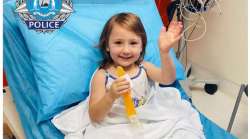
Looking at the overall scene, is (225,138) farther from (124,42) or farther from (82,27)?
(82,27)

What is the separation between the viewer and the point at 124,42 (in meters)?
1.26

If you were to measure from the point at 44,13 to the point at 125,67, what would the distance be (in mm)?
447

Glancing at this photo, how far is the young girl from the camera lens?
1188 millimetres

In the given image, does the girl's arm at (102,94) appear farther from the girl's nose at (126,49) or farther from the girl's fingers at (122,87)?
the girl's nose at (126,49)

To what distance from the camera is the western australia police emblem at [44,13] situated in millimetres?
1470

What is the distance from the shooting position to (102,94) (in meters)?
1.25

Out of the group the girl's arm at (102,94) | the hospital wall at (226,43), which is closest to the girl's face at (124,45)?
the girl's arm at (102,94)

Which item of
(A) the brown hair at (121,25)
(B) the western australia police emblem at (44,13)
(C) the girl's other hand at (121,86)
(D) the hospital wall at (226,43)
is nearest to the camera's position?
(C) the girl's other hand at (121,86)

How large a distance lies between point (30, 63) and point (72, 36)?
0.72 ft

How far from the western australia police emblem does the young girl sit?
Answer: 0.23m

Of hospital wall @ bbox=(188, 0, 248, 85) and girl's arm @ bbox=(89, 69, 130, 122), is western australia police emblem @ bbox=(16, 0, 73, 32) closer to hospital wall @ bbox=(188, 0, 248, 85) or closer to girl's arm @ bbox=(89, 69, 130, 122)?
girl's arm @ bbox=(89, 69, 130, 122)

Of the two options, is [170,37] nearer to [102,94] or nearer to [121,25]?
[121,25]

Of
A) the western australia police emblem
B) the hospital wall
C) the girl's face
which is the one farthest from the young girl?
the hospital wall

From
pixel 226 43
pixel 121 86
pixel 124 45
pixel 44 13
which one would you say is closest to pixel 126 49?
pixel 124 45
